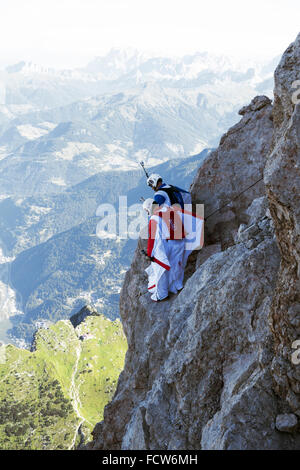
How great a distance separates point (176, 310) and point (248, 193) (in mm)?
7033

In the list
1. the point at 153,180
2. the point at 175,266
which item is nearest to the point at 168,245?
the point at 175,266

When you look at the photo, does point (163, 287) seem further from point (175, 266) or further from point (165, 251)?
point (165, 251)

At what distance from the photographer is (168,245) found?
18656 mm

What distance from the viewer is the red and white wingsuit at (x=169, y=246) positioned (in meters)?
18.3

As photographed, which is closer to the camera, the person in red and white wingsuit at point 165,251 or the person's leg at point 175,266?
the person in red and white wingsuit at point 165,251

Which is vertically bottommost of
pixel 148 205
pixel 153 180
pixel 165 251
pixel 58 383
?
pixel 58 383

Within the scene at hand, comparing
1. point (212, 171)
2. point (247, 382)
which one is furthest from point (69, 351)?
point (247, 382)

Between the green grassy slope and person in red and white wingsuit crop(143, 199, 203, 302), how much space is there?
75741mm

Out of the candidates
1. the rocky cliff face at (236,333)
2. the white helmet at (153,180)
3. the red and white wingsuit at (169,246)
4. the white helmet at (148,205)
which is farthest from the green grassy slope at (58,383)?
the white helmet at (153,180)

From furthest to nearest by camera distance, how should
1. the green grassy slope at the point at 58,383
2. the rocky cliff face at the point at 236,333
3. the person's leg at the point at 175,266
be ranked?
Result: the green grassy slope at the point at 58,383 < the person's leg at the point at 175,266 < the rocky cliff face at the point at 236,333

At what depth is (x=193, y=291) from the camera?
15.4 m

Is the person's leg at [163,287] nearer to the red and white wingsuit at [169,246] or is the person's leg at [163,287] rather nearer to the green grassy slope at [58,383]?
the red and white wingsuit at [169,246]

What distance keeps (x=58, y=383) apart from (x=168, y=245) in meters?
95.8

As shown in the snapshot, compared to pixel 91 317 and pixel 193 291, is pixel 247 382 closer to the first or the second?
pixel 193 291
